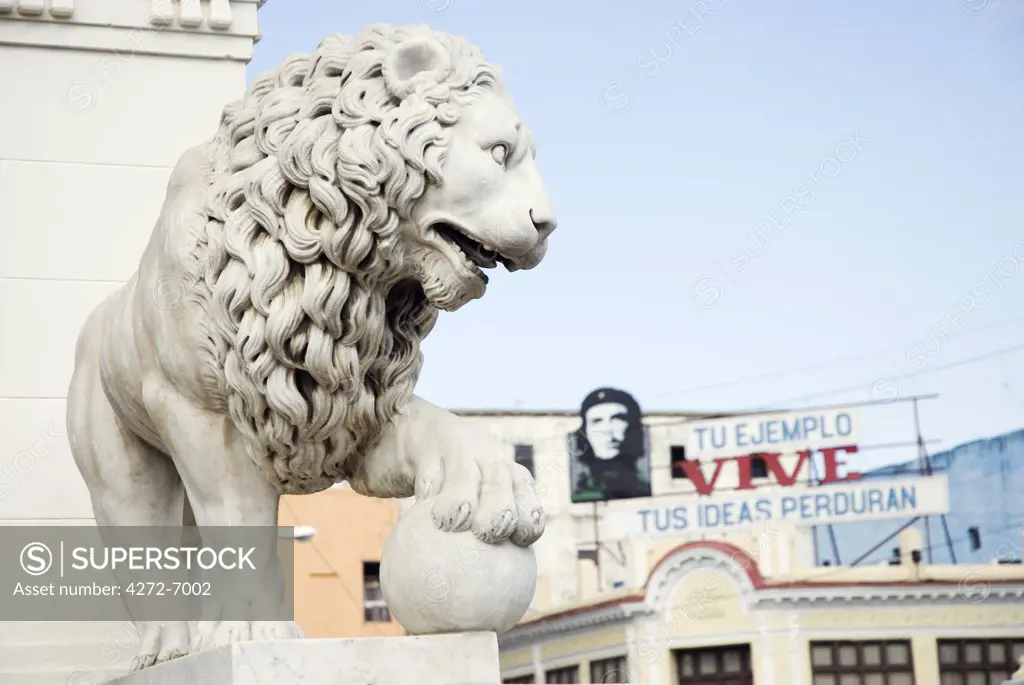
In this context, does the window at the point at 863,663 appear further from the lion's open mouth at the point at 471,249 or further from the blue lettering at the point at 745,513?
the lion's open mouth at the point at 471,249

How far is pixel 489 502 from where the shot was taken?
3.11 m

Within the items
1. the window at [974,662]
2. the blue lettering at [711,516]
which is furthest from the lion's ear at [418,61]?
the blue lettering at [711,516]

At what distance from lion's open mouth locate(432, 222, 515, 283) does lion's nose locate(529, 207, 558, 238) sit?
0.09 m

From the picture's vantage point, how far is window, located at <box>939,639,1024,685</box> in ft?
70.8

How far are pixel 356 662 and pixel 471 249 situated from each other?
31.3 inches

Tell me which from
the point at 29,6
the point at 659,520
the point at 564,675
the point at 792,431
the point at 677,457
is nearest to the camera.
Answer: the point at 29,6

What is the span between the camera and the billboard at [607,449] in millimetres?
24562

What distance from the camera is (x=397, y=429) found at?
3.35 meters

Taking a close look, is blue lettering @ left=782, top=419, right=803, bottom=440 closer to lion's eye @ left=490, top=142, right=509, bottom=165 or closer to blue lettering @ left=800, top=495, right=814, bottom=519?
blue lettering @ left=800, top=495, right=814, bottom=519

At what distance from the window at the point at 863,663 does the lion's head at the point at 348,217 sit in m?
19.4

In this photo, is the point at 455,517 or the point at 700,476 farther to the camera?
the point at 700,476

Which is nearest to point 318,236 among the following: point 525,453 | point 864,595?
point 864,595

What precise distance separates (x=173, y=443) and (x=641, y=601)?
63.4 ft

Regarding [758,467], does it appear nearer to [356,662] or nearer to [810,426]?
[810,426]
